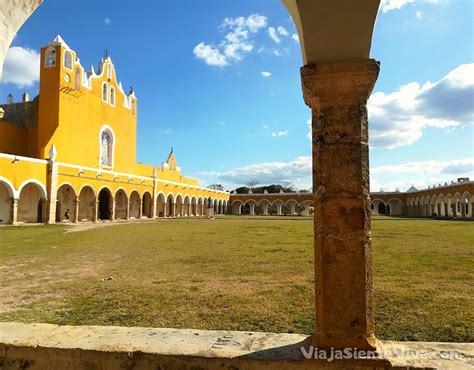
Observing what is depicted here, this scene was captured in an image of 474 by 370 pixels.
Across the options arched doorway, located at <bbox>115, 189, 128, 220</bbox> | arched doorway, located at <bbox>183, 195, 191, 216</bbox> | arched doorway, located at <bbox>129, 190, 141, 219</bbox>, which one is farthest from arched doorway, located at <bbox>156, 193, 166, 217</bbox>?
arched doorway, located at <bbox>115, 189, 128, 220</bbox>

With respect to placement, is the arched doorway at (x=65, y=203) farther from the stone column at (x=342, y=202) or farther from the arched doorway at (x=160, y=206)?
the stone column at (x=342, y=202)

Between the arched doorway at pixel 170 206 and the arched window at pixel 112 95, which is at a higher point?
the arched window at pixel 112 95

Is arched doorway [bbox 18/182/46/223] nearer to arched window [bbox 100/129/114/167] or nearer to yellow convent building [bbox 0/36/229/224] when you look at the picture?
yellow convent building [bbox 0/36/229/224]

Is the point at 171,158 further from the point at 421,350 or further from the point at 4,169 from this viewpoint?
the point at 421,350

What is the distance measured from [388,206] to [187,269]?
2036 inches

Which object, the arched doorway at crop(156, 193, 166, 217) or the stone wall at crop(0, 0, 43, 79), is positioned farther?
the arched doorway at crop(156, 193, 166, 217)

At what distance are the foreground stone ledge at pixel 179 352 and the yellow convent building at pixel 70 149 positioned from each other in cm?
1977

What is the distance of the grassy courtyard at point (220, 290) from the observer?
380cm

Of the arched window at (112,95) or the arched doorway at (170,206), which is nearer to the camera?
the arched window at (112,95)

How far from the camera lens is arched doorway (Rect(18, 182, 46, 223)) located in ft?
72.1

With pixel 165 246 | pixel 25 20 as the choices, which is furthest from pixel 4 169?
pixel 25 20

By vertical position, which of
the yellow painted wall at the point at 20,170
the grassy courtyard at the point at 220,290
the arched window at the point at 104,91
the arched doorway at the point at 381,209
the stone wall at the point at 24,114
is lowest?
the grassy courtyard at the point at 220,290

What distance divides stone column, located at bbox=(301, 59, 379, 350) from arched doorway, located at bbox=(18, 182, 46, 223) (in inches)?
885

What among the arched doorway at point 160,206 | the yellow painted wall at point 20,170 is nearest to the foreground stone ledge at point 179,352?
the yellow painted wall at point 20,170
